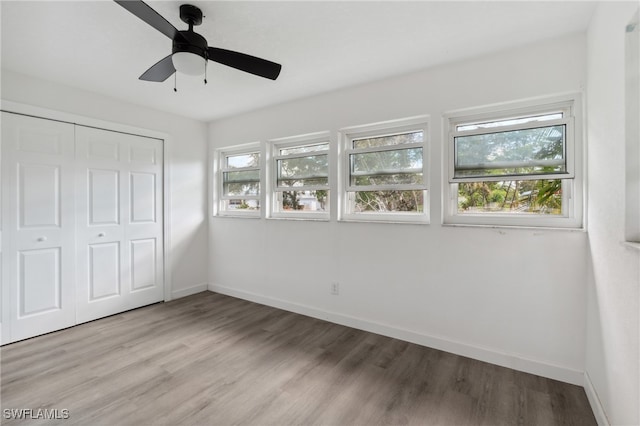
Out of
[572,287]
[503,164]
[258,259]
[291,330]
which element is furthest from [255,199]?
[572,287]

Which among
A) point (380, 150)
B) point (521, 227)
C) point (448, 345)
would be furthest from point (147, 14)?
point (448, 345)

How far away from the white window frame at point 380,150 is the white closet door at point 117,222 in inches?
96.0

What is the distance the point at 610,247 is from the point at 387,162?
1724mm

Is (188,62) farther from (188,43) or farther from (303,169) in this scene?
(303,169)

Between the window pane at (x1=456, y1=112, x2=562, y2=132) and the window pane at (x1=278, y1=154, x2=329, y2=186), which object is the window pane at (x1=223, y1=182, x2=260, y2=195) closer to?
the window pane at (x1=278, y1=154, x2=329, y2=186)

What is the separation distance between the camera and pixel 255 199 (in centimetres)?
380

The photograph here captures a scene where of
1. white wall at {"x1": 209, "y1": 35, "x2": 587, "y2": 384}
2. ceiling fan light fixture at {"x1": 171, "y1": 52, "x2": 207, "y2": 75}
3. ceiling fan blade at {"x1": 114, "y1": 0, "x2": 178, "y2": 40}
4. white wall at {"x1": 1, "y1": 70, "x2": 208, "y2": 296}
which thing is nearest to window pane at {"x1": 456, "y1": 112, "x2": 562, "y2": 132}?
white wall at {"x1": 209, "y1": 35, "x2": 587, "y2": 384}

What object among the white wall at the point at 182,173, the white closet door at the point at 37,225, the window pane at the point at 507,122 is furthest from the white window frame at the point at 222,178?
the window pane at the point at 507,122

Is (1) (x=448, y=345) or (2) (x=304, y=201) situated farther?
(2) (x=304, y=201)

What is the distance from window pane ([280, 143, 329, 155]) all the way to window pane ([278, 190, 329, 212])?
50 centimetres

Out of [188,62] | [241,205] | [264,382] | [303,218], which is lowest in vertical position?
[264,382]

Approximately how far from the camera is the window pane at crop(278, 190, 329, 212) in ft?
10.6

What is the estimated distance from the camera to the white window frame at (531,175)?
2.00 meters

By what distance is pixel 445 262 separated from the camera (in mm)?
2410
